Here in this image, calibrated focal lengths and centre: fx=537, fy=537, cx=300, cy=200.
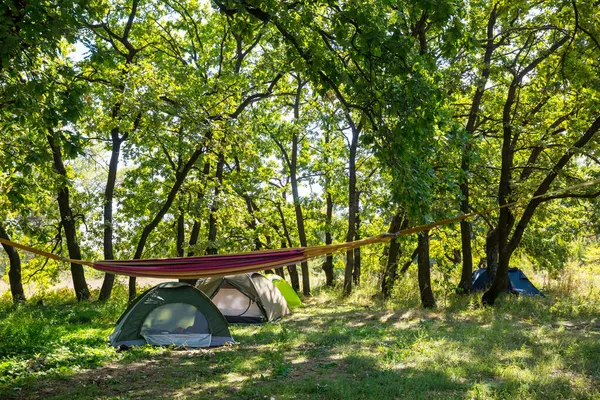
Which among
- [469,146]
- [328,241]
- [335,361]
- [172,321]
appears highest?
A: [469,146]

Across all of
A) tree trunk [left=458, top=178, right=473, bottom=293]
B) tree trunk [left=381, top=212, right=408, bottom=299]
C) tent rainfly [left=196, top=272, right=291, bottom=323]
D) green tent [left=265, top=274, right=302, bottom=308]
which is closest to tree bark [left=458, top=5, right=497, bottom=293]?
tree trunk [left=458, top=178, right=473, bottom=293]

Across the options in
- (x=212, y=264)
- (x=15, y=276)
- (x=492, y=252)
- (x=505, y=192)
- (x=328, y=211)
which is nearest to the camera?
(x=212, y=264)

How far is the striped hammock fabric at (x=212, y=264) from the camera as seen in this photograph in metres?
5.45

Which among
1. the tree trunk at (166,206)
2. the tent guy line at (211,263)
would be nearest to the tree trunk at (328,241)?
the tree trunk at (166,206)

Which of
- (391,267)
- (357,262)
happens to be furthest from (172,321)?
(357,262)

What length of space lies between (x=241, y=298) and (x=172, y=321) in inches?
124

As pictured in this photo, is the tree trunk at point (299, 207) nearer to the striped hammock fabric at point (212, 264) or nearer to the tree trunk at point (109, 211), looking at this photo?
the tree trunk at point (109, 211)

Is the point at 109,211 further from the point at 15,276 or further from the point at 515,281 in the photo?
the point at 515,281

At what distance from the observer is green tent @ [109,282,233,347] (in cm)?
736

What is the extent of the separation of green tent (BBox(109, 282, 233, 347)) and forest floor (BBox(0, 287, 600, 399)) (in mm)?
334

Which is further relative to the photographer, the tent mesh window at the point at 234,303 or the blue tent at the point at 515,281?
the blue tent at the point at 515,281

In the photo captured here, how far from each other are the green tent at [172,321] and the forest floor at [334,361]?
334 millimetres

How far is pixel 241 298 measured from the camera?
1080 cm

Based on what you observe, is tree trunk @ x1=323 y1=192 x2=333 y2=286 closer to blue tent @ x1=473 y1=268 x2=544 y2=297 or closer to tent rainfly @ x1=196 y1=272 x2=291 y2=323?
blue tent @ x1=473 y1=268 x2=544 y2=297
